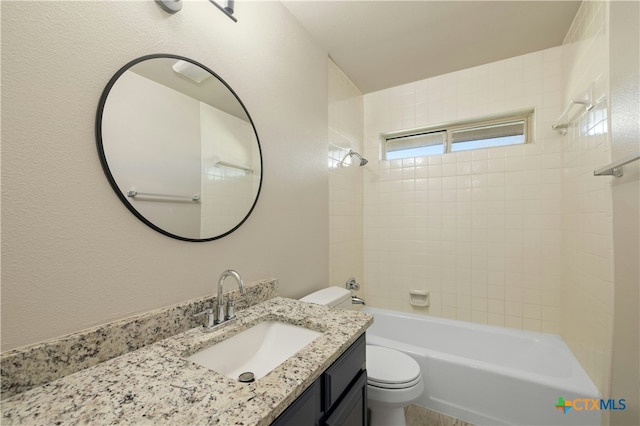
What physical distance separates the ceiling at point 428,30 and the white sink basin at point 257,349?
1.78 meters

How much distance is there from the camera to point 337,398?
0.86m

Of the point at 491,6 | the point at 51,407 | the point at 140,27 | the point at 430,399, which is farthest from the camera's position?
the point at 430,399

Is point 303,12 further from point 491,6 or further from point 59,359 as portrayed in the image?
point 59,359

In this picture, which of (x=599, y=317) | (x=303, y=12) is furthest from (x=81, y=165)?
(x=599, y=317)

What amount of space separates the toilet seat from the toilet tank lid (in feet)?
1.20

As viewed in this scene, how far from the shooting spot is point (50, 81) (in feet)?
2.24

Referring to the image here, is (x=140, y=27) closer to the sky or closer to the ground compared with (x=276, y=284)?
closer to the sky

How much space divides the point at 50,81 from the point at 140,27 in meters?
0.35

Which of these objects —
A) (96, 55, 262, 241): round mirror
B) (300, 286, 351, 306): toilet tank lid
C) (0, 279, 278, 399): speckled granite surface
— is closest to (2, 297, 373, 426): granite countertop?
(0, 279, 278, 399): speckled granite surface

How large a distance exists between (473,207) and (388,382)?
157 cm

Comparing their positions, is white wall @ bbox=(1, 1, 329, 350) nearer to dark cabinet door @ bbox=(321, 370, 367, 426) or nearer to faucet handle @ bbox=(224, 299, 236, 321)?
faucet handle @ bbox=(224, 299, 236, 321)

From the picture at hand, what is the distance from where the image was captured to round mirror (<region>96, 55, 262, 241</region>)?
0.83 m

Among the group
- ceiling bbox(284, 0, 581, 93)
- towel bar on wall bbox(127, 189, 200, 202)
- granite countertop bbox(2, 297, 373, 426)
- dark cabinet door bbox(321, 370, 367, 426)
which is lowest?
dark cabinet door bbox(321, 370, 367, 426)

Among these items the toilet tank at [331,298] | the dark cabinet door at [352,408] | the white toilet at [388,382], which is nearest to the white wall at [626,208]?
the white toilet at [388,382]
